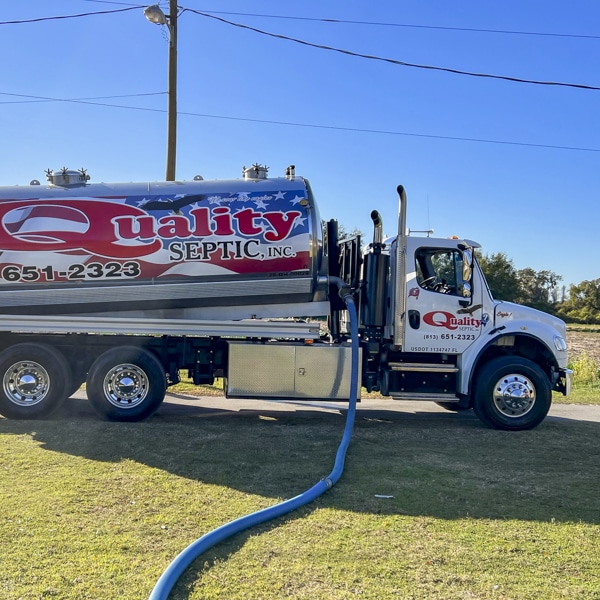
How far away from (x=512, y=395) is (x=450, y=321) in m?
1.40

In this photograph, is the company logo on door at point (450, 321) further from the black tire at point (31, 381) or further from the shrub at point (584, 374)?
the shrub at point (584, 374)

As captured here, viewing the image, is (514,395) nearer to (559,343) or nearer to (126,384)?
(559,343)

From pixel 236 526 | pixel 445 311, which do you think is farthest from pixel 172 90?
pixel 236 526

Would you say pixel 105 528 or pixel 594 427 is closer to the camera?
pixel 105 528

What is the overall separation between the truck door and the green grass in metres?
1.38

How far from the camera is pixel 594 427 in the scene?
9477mm

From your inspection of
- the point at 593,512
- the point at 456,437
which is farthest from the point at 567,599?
the point at 456,437

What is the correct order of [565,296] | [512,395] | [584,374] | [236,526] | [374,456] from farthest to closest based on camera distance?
[565,296] < [584,374] < [512,395] < [374,456] < [236,526]

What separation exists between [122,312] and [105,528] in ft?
15.6

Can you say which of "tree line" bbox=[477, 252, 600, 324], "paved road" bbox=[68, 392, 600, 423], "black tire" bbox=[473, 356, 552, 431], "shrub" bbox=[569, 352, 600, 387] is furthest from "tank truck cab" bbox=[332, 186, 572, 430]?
"tree line" bbox=[477, 252, 600, 324]

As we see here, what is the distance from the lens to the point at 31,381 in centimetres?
864

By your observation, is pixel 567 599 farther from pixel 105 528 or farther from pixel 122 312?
pixel 122 312

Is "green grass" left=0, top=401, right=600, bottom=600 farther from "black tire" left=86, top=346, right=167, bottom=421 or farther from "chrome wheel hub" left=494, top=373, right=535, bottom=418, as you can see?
"chrome wheel hub" left=494, top=373, right=535, bottom=418

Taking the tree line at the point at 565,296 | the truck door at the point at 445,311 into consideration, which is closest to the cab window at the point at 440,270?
the truck door at the point at 445,311
